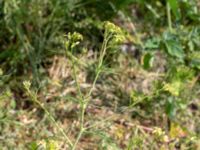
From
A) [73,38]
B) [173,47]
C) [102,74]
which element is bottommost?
[102,74]

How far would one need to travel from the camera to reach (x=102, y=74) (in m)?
2.55

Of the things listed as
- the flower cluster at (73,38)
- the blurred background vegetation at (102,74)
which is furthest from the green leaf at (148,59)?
the flower cluster at (73,38)

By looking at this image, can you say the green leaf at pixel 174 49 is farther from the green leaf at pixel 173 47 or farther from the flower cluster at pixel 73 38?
the flower cluster at pixel 73 38

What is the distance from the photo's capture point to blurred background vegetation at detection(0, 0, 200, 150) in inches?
90.8

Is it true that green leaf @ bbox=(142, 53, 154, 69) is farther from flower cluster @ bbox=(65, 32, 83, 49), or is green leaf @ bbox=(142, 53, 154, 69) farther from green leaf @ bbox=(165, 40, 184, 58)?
flower cluster @ bbox=(65, 32, 83, 49)

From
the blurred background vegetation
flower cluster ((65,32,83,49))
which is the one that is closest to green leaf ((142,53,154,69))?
the blurred background vegetation

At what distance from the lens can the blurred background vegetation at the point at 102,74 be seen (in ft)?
7.57

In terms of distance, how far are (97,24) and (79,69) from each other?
0.24 meters

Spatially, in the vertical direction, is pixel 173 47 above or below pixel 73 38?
below

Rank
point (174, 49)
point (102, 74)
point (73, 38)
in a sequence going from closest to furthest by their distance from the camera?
point (73, 38) → point (174, 49) → point (102, 74)

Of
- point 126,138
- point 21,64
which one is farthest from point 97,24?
point 126,138

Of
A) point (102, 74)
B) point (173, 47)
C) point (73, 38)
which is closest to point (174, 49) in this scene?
point (173, 47)

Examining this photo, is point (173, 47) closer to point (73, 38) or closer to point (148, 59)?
point (148, 59)

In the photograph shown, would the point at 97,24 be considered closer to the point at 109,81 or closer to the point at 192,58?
the point at 109,81
